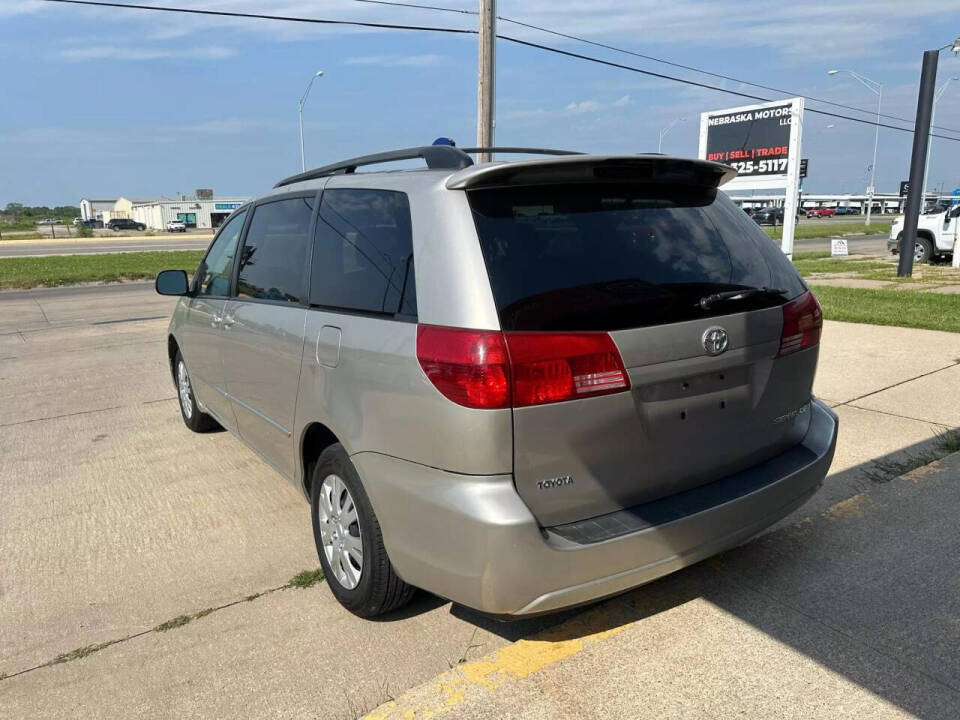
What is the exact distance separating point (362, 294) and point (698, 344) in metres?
1.29

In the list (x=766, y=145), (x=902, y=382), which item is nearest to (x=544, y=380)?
(x=902, y=382)

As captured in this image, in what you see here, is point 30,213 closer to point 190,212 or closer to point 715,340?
point 190,212

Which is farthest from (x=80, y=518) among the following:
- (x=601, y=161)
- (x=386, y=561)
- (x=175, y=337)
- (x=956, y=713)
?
(x=956, y=713)

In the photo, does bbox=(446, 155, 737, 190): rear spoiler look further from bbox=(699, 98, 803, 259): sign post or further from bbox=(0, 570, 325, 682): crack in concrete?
bbox=(699, 98, 803, 259): sign post

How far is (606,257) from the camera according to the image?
2.52 m

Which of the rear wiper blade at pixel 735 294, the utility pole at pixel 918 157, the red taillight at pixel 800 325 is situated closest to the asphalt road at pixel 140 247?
the utility pole at pixel 918 157

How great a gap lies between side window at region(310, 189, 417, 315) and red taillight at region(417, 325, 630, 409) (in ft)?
1.02

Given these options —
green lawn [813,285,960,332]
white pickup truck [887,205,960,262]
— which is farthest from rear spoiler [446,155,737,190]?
white pickup truck [887,205,960,262]

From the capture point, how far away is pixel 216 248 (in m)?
4.80

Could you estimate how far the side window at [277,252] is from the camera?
3451 millimetres

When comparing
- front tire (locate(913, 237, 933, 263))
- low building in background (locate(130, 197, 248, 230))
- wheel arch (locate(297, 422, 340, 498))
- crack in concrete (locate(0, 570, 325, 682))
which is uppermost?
low building in background (locate(130, 197, 248, 230))

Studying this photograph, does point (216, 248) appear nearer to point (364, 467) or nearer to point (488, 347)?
point (364, 467)

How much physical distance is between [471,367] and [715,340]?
914 millimetres

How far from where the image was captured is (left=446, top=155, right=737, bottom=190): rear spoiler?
2.41 meters
